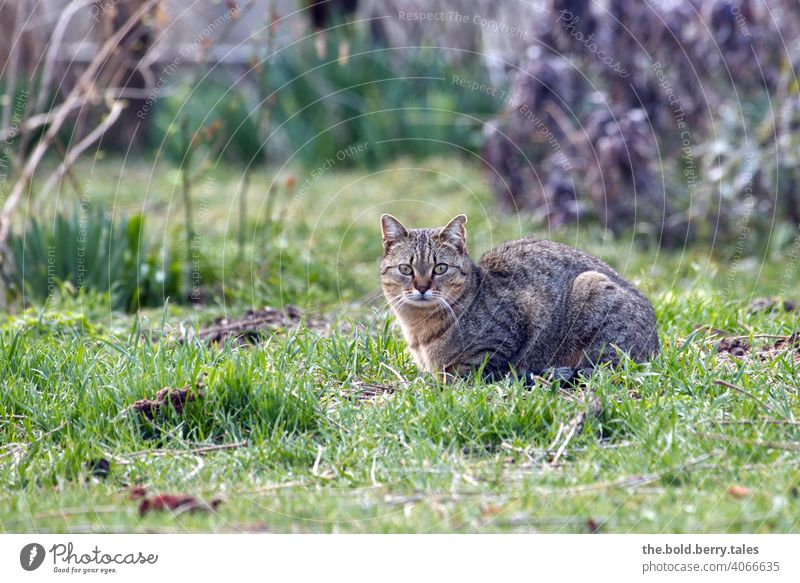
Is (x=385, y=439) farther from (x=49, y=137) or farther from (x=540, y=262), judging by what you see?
(x=49, y=137)

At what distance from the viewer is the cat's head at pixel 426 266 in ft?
16.3

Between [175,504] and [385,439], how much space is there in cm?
89

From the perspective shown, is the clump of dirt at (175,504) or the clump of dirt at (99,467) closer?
the clump of dirt at (175,504)

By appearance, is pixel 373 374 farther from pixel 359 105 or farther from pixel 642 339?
pixel 359 105

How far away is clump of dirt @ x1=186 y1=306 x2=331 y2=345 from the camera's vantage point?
5996 mm

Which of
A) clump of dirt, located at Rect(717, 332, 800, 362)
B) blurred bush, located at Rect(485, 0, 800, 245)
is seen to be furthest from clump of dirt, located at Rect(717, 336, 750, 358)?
blurred bush, located at Rect(485, 0, 800, 245)

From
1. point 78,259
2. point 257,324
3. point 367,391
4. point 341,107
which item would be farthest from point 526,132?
point 367,391

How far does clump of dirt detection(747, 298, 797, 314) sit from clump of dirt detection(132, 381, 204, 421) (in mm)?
3374

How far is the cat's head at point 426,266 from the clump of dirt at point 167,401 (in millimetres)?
1161

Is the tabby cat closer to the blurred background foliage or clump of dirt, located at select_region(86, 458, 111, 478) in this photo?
clump of dirt, located at select_region(86, 458, 111, 478)

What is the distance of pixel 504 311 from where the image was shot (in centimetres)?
507

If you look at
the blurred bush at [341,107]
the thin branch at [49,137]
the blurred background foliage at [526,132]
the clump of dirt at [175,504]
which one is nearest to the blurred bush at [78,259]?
the blurred background foliage at [526,132]

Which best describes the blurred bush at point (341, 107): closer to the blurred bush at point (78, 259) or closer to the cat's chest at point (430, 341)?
the blurred bush at point (78, 259)

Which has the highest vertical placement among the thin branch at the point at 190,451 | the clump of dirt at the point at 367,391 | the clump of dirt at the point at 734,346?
the clump of dirt at the point at 734,346
